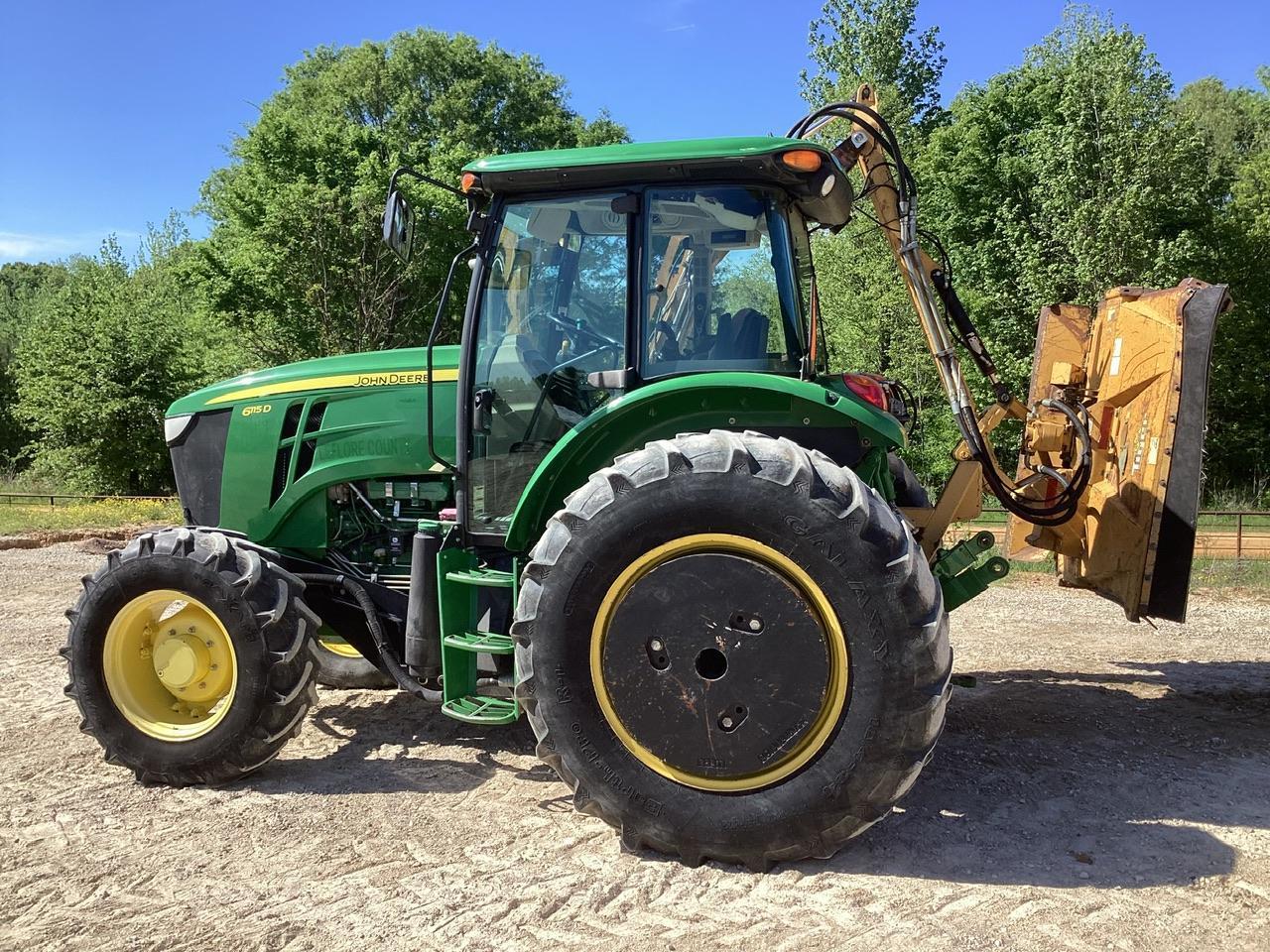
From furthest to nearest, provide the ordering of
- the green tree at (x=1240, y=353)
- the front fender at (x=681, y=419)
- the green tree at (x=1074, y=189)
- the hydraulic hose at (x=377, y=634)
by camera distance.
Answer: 1. the green tree at (x=1240, y=353)
2. the green tree at (x=1074, y=189)
3. the hydraulic hose at (x=377, y=634)
4. the front fender at (x=681, y=419)

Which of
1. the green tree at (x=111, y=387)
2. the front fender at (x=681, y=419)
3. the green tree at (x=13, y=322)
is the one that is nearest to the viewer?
the front fender at (x=681, y=419)

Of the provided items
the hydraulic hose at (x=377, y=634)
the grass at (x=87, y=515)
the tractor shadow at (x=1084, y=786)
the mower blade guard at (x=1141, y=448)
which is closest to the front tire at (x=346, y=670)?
the hydraulic hose at (x=377, y=634)

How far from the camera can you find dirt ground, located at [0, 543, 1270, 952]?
9.62 ft

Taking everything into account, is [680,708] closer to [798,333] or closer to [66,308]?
[798,333]

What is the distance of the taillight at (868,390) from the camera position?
375 cm

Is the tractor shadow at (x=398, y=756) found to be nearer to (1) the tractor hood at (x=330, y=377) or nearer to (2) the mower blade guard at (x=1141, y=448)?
(1) the tractor hood at (x=330, y=377)

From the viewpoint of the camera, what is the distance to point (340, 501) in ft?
16.0

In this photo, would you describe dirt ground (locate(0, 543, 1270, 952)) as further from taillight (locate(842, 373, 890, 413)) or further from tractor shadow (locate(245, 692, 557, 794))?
taillight (locate(842, 373, 890, 413))

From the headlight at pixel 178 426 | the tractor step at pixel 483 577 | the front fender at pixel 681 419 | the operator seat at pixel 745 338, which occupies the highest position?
the operator seat at pixel 745 338

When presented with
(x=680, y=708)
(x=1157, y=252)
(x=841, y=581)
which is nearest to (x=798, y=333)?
(x=841, y=581)

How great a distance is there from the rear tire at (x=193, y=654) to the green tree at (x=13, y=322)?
2731 centimetres

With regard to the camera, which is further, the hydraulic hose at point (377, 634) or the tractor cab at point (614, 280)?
the hydraulic hose at point (377, 634)

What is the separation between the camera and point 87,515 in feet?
54.9

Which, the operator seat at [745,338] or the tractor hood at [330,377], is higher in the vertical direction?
the operator seat at [745,338]
